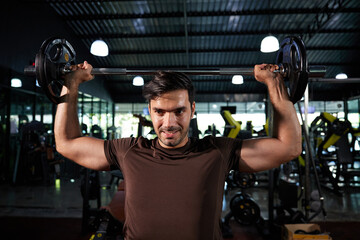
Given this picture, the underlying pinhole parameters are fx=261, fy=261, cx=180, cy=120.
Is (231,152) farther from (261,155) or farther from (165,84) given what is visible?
(165,84)

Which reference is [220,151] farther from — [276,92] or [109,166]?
[109,166]

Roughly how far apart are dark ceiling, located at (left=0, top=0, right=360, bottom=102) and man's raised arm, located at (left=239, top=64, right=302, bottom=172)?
16.3ft

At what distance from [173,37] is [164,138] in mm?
7895

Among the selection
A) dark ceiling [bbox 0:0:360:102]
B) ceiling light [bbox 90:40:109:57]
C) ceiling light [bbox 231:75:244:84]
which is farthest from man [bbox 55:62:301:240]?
ceiling light [bbox 231:75:244:84]

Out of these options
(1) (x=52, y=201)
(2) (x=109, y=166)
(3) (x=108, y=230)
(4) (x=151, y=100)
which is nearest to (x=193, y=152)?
(4) (x=151, y=100)

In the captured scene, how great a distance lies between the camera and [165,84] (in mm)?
1087

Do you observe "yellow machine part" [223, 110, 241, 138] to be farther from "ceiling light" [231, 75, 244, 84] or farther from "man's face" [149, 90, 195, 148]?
"man's face" [149, 90, 195, 148]

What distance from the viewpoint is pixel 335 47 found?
358 inches

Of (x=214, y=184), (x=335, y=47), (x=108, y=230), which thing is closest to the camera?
(x=214, y=184)

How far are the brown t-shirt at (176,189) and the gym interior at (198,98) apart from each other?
0.38m

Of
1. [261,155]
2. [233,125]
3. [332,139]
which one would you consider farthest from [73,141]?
[332,139]

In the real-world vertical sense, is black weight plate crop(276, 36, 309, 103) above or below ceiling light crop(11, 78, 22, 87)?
below

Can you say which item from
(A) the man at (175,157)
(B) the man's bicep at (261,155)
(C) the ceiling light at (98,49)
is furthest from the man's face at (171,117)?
(C) the ceiling light at (98,49)

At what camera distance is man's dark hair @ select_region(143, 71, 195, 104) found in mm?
1085
